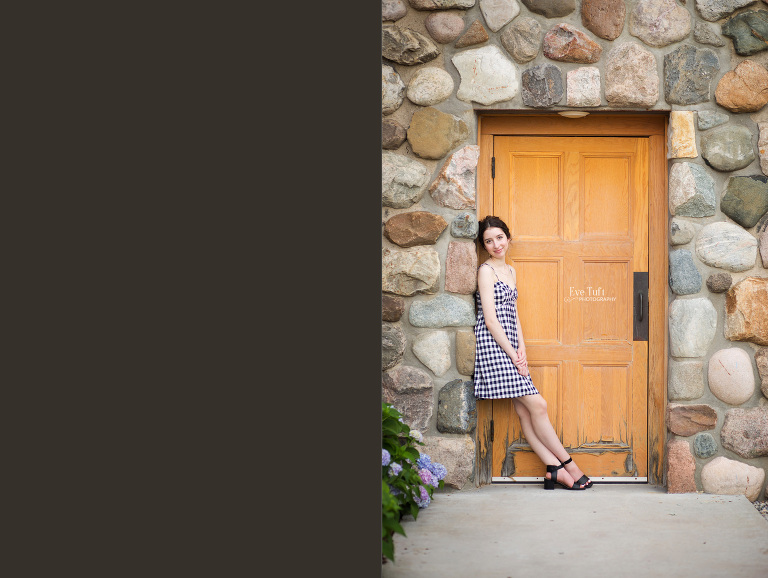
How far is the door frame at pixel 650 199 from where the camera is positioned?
346cm

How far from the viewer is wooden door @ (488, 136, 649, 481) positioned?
3.52 metres

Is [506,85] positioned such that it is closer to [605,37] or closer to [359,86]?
[605,37]

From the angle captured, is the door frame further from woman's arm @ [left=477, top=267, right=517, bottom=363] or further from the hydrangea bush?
the hydrangea bush

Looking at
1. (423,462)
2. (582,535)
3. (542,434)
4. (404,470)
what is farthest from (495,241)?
(582,535)

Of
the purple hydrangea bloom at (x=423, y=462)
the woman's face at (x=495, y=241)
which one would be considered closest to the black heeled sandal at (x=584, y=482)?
the purple hydrangea bloom at (x=423, y=462)

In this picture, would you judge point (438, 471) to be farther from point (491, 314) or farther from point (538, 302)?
point (538, 302)

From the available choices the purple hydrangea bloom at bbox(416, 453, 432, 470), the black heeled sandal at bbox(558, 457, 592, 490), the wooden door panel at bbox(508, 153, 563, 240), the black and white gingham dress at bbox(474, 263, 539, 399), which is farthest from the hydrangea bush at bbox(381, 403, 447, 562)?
the wooden door panel at bbox(508, 153, 563, 240)

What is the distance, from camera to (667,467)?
3.37m

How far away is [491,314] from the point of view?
3344 mm

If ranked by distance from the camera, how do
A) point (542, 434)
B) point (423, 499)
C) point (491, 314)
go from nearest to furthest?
point (423, 499) → point (491, 314) → point (542, 434)

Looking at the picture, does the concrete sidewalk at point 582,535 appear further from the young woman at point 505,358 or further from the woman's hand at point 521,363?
the woman's hand at point 521,363

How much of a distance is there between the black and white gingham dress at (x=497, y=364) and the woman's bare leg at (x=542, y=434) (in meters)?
0.07

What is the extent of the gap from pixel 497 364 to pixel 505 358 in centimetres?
5

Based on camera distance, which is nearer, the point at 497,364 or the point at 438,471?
the point at 438,471
